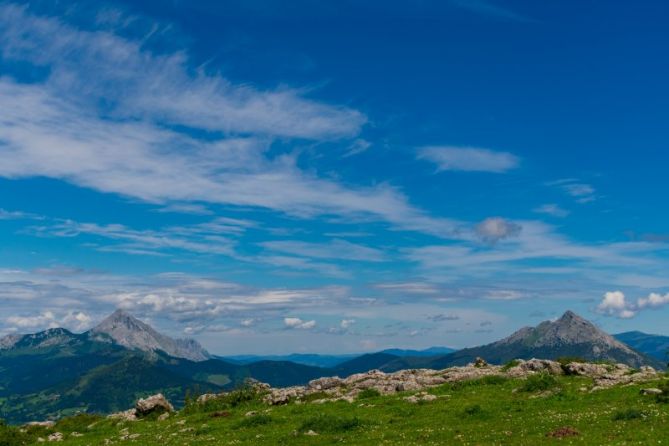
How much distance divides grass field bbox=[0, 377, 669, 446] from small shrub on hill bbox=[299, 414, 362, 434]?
6 centimetres

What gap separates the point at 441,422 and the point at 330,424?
691 centimetres

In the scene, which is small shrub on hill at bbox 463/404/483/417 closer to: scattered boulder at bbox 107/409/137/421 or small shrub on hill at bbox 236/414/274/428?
small shrub on hill at bbox 236/414/274/428

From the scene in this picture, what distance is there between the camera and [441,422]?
32531 mm

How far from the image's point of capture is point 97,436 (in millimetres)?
43188

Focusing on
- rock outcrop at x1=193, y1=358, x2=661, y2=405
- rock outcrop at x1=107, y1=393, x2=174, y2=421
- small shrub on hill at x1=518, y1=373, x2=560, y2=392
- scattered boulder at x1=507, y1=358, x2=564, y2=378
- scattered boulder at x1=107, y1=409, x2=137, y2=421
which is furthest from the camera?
rock outcrop at x1=107, y1=393, x2=174, y2=421

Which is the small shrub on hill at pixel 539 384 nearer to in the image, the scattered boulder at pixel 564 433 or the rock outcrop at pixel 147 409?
the scattered boulder at pixel 564 433

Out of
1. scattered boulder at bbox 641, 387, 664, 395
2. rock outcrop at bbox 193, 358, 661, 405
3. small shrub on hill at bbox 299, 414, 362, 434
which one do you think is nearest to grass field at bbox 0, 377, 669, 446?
small shrub on hill at bbox 299, 414, 362, 434

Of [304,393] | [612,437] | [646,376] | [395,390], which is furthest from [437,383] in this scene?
[612,437]

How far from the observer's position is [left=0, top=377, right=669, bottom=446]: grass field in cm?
2628

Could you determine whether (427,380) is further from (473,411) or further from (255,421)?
(255,421)

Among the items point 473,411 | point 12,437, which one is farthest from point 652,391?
point 12,437

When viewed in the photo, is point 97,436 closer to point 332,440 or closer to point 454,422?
point 332,440

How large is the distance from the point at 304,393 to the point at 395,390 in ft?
31.1

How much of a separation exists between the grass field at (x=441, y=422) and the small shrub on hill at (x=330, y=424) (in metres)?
0.06
